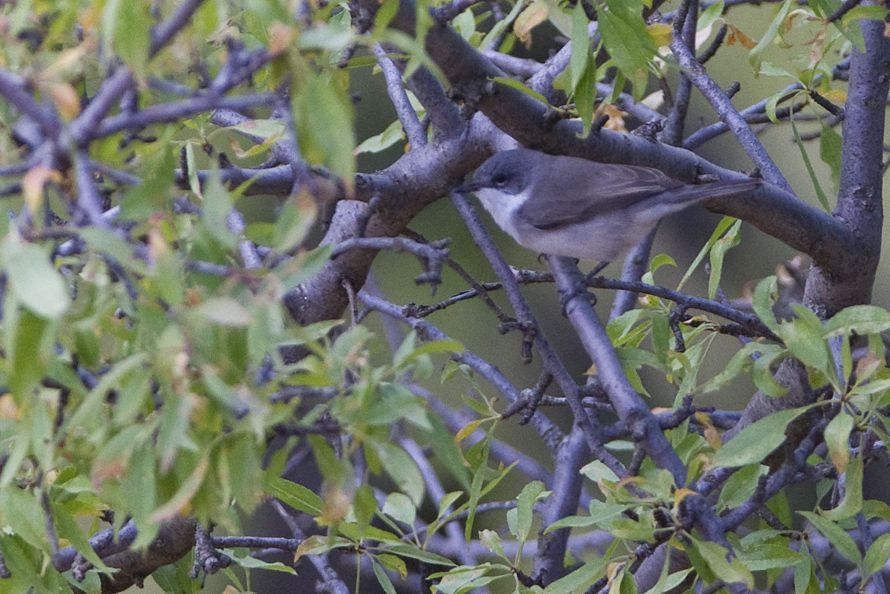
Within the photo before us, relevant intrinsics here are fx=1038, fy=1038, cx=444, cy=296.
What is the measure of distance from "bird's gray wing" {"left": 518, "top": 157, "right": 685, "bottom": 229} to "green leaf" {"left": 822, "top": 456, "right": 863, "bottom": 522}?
194 cm

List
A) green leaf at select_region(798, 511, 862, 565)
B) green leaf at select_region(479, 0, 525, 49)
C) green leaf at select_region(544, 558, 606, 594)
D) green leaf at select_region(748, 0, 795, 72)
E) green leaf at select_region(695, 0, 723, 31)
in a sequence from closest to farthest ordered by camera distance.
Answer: green leaf at select_region(544, 558, 606, 594) < green leaf at select_region(798, 511, 862, 565) < green leaf at select_region(479, 0, 525, 49) < green leaf at select_region(748, 0, 795, 72) < green leaf at select_region(695, 0, 723, 31)

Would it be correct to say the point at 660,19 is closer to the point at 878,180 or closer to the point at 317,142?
the point at 878,180

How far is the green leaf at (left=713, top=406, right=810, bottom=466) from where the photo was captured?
199cm

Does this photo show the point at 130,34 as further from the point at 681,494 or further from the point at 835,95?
the point at 835,95

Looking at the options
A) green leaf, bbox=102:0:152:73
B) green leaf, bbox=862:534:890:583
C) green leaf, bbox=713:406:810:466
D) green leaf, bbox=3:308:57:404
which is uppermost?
green leaf, bbox=102:0:152:73

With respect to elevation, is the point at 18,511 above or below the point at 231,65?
below

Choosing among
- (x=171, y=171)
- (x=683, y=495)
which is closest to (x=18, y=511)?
(x=171, y=171)

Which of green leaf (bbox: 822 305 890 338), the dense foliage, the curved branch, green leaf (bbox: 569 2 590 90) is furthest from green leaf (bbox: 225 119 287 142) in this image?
green leaf (bbox: 822 305 890 338)

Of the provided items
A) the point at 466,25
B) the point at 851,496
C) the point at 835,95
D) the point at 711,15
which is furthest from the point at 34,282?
the point at 835,95

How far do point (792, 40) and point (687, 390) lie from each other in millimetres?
4212

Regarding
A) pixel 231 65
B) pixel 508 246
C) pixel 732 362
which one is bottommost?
pixel 508 246

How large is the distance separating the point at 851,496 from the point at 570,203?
7.26 feet

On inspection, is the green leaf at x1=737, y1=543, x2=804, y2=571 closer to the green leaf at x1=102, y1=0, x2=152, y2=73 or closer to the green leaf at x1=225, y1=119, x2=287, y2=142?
the green leaf at x1=225, y1=119, x2=287, y2=142

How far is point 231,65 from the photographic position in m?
1.28
